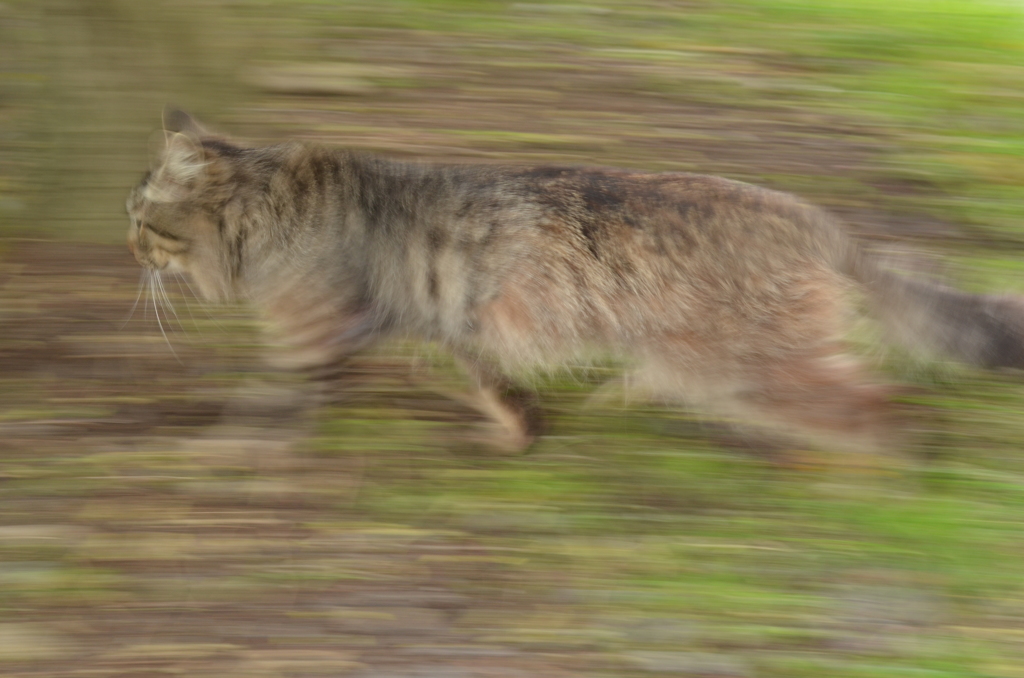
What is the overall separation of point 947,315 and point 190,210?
2721 millimetres

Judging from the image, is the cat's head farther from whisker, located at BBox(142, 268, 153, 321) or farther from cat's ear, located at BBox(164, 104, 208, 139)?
whisker, located at BBox(142, 268, 153, 321)

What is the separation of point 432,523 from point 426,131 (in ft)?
8.43

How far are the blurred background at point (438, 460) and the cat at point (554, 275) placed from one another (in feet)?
0.89

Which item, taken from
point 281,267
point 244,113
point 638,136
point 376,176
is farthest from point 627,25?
point 281,267

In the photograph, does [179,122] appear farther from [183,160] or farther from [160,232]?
[160,232]

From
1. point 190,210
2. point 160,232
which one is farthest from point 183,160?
point 160,232

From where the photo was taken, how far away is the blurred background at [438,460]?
2803 mm

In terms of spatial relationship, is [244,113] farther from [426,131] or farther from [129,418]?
[129,418]

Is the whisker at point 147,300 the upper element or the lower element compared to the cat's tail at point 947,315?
upper

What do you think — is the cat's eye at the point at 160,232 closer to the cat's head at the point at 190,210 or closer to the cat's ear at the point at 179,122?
the cat's head at the point at 190,210

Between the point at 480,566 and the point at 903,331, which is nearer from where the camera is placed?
the point at 480,566

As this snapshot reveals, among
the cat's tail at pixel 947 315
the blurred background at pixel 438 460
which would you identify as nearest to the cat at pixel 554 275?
the cat's tail at pixel 947 315

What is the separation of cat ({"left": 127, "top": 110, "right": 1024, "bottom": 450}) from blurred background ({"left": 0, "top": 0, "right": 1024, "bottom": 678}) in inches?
10.7

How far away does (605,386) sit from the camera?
12.6ft
